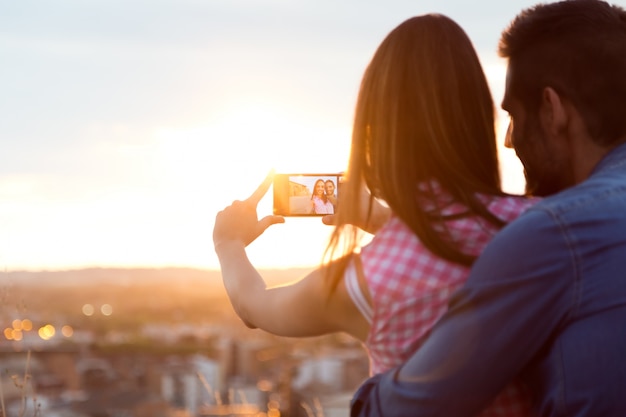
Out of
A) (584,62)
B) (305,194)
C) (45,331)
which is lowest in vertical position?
(45,331)

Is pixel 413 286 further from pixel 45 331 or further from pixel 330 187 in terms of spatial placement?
pixel 45 331

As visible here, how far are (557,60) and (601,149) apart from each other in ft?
0.48

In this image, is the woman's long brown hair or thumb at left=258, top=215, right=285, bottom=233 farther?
thumb at left=258, top=215, right=285, bottom=233

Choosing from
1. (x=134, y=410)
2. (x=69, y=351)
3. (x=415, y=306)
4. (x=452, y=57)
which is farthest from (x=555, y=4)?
(x=69, y=351)

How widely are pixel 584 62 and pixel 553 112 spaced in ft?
0.27

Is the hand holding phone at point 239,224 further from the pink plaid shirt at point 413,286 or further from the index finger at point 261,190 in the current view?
the pink plaid shirt at point 413,286

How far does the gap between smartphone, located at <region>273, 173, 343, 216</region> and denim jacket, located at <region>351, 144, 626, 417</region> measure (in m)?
0.75

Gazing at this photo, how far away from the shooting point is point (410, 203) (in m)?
1.40

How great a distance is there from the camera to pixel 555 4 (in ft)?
4.98

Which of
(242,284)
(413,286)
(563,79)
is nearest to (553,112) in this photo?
(563,79)

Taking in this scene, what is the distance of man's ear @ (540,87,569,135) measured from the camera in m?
1.46

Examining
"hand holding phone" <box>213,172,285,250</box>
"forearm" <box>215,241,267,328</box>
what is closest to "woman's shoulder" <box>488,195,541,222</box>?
"forearm" <box>215,241,267,328</box>

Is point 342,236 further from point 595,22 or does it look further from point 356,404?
point 595,22

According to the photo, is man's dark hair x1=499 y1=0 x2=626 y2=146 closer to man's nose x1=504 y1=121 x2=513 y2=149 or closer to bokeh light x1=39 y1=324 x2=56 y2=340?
man's nose x1=504 y1=121 x2=513 y2=149
